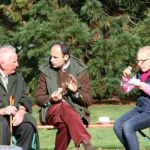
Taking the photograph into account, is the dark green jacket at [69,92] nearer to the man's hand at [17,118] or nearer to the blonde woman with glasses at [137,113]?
the blonde woman with glasses at [137,113]

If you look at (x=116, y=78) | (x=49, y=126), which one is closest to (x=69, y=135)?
(x=49, y=126)

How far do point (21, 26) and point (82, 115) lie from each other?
12.1 meters

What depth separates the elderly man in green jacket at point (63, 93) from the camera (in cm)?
727

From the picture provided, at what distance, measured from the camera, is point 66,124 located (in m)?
7.22

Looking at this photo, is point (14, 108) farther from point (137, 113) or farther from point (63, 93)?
point (137, 113)

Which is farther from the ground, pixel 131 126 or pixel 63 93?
pixel 63 93

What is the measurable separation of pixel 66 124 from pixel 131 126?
744 millimetres

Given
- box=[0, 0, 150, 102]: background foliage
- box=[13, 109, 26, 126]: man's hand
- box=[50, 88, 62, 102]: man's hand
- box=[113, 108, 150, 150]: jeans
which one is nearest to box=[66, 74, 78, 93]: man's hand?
box=[50, 88, 62, 102]: man's hand

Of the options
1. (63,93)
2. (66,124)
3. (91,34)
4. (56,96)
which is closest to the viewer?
(66,124)

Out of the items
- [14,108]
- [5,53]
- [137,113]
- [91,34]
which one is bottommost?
[137,113]

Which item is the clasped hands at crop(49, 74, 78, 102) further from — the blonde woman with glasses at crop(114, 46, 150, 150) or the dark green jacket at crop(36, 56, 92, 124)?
the blonde woman with glasses at crop(114, 46, 150, 150)

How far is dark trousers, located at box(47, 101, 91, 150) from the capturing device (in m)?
7.13

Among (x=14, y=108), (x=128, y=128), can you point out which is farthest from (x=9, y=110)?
(x=128, y=128)

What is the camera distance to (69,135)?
7258mm
